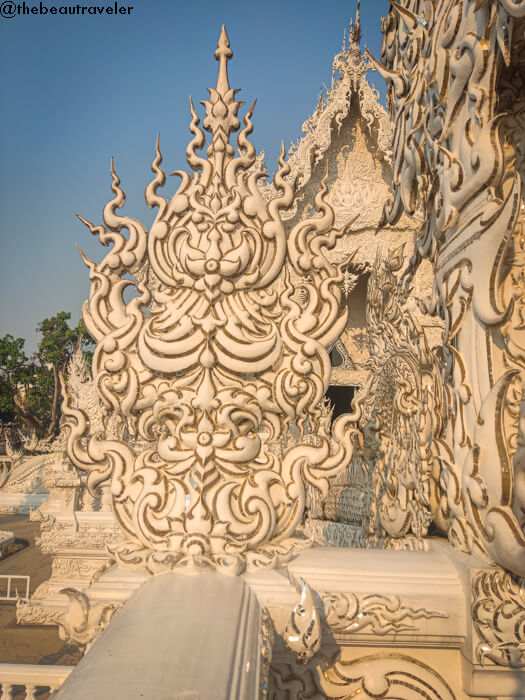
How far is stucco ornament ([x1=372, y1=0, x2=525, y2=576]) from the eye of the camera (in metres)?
1.40

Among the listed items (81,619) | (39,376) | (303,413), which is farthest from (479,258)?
(39,376)

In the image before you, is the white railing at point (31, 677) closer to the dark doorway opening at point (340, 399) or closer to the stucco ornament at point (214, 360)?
the stucco ornament at point (214, 360)

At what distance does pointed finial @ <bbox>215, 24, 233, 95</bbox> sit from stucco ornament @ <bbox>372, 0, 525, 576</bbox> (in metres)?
0.67

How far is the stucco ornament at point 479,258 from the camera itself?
1396 mm

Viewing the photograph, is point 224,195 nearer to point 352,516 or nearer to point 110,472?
point 110,472

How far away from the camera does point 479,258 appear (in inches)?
60.4

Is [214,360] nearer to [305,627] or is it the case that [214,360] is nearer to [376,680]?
[305,627]

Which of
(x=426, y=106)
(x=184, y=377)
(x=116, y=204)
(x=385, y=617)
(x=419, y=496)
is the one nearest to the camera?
(x=385, y=617)

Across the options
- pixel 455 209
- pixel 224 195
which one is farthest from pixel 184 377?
pixel 455 209

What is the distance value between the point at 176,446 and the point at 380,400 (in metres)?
1.94

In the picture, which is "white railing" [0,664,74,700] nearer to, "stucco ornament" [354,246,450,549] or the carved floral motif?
the carved floral motif

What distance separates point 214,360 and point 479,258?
910mm

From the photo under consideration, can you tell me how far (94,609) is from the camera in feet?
4.00

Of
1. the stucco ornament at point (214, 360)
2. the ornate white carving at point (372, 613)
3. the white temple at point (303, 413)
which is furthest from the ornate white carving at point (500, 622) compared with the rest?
the stucco ornament at point (214, 360)
